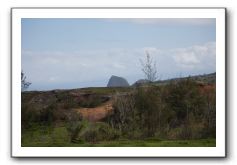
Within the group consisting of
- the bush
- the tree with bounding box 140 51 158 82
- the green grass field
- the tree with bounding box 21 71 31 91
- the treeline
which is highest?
the tree with bounding box 140 51 158 82

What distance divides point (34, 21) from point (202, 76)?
5.47 ft

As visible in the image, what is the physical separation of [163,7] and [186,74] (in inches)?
26.3

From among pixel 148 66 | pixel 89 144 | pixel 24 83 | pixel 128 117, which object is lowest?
pixel 89 144

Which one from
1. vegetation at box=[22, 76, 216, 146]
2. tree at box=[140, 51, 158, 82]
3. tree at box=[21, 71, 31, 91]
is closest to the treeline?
vegetation at box=[22, 76, 216, 146]

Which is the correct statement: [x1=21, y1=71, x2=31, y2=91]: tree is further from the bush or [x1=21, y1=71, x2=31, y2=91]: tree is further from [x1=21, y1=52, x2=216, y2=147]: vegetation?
the bush

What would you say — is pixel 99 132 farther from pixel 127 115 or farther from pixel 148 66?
pixel 148 66

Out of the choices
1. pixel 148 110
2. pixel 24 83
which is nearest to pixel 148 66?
pixel 148 110

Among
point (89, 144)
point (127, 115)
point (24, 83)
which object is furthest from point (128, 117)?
point (24, 83)

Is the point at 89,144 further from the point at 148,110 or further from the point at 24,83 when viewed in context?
the point at 24,83

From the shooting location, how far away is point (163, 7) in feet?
115

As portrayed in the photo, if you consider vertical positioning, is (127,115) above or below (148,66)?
below

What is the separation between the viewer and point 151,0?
1374 inches

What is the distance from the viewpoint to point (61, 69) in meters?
34.9

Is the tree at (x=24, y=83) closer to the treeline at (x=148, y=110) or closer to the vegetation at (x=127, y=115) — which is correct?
the vegetation at (x=127, y=115)
